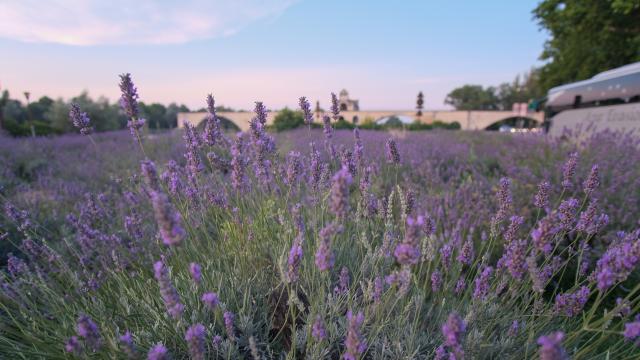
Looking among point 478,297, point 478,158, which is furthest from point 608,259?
point 478,158

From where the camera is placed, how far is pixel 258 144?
192cm

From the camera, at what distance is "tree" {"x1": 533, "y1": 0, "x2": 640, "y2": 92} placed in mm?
14398

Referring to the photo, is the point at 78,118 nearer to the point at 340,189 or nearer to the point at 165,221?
the point at 165,221

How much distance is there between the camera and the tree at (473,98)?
7031cm

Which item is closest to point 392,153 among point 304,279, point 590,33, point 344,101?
point 304,279

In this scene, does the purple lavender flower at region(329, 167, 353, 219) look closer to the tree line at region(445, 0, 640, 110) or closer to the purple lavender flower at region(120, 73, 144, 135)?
the purple lavender flower at region(120, 73, 144, 135)

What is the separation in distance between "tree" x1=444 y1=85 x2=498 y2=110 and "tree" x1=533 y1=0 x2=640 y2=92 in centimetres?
5619

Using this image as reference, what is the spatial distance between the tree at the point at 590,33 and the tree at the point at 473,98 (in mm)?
56188

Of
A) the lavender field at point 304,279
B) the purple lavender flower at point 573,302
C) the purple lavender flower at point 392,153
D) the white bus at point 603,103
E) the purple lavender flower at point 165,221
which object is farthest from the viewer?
the white bus at point 603,103

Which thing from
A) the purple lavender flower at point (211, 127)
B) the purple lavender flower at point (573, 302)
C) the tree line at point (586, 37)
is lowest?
the purple lavender flower at point (573, 302)

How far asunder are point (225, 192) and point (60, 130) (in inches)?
1030

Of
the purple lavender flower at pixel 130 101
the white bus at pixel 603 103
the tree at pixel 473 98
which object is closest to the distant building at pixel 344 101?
the purple lavender flower at pixel 130 101

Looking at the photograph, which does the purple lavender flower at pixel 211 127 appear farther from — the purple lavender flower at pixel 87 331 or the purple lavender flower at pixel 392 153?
the purple lavender flower at pixel 87 331

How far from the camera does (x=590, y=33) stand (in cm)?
1579
